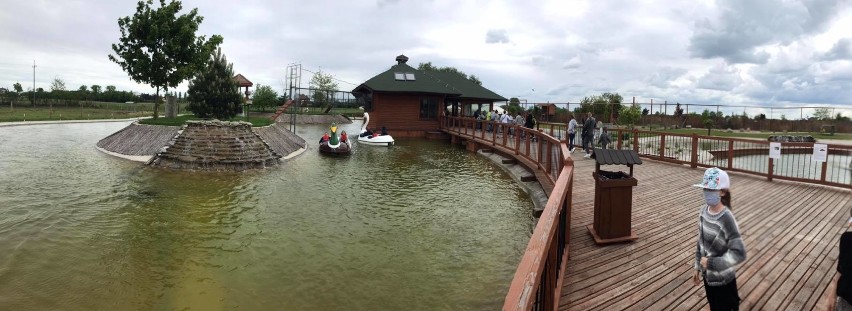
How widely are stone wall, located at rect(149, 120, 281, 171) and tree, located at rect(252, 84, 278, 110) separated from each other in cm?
4130

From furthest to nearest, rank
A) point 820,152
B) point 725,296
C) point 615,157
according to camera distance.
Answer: point 820,152
point 615,157
point 725,296

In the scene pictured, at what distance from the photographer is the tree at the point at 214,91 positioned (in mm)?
27406

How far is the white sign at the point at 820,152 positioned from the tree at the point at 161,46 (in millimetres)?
27177

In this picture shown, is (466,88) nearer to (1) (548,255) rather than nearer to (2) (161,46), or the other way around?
(2) (161,46)

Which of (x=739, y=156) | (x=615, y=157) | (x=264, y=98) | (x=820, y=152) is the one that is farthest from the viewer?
(x=264, y=98)

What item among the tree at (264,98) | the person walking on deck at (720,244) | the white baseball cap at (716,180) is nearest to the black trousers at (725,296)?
the person walking on deck at (720,244)

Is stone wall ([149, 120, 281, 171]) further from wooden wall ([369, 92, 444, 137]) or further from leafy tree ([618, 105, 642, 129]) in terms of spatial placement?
leafy tree ([618, 105, 642, 129])

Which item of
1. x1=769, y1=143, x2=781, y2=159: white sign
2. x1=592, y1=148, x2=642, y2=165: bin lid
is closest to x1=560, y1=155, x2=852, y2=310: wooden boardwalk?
x1=592, y1=148, x2=642, y2=165: bin lid

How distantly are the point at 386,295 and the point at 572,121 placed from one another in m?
14.7

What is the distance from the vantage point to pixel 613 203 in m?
7.09

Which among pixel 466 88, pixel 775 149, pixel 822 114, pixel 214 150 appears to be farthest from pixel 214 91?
pixel 822 114

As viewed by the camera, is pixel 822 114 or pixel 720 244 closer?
pixel 720 244

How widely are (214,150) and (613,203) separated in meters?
15.5

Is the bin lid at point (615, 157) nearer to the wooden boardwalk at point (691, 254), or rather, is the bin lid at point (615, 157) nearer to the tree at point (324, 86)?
the wooden boardwalk at point (691, 254)
